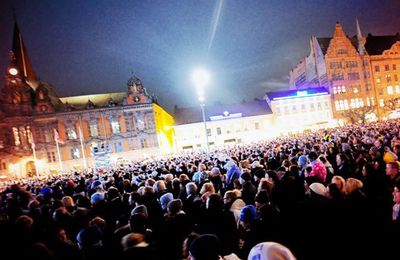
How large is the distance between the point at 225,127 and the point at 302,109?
18904 mm

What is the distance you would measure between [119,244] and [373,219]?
4.00 m

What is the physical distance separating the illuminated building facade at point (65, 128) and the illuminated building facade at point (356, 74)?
140ft

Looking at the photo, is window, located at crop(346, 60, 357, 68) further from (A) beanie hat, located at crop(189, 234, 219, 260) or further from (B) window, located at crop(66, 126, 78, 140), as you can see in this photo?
(A) beanie hat, located at crop(189, 234, 219, 260)

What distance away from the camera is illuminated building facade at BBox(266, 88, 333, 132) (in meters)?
64.6

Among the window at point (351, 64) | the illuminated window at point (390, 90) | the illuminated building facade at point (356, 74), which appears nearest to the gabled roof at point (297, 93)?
the illuminated building facade at point (356, 74)

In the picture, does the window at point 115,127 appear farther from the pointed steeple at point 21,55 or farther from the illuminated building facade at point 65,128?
the pointed steeple at point 21,55

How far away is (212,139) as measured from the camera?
62.9m

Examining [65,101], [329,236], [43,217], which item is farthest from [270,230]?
[65,101]

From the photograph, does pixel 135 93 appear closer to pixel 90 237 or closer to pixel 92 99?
pixel 92 99

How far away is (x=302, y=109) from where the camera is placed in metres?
65.1

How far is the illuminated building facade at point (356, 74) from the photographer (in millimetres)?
65500

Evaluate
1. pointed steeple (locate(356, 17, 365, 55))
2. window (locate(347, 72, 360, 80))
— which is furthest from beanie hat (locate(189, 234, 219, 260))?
pointed steeple (locate(356, 17, 365, 55))

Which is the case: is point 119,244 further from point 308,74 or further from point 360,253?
point 308,74

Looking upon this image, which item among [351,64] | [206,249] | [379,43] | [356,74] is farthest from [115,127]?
[379,43]
